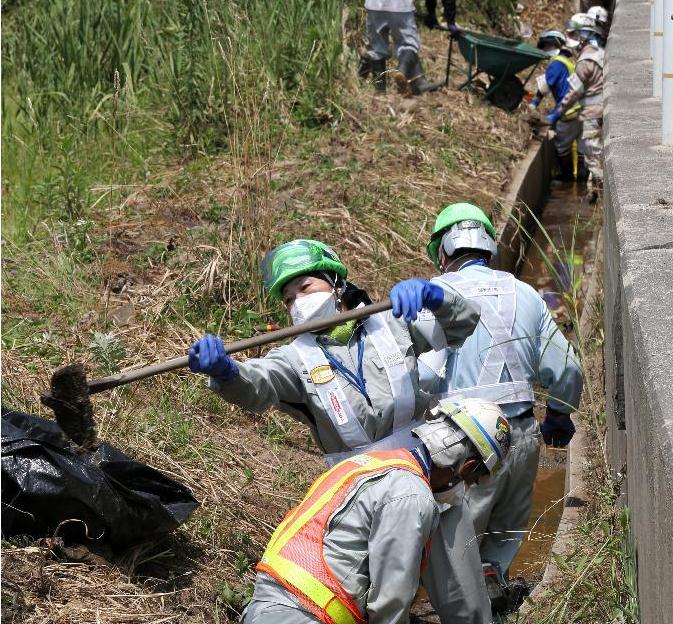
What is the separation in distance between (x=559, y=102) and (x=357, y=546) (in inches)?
393

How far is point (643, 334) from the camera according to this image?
324cm

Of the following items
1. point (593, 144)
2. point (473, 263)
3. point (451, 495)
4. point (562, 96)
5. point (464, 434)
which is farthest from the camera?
point (562, 96)

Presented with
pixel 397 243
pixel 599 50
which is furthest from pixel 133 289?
pixel 599 50

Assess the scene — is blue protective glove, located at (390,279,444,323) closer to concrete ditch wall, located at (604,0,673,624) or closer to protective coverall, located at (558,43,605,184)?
concrete ditch wall, located at (604,0,673,624)

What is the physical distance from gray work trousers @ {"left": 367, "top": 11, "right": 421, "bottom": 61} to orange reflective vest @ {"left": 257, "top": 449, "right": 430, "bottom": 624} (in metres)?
8.72

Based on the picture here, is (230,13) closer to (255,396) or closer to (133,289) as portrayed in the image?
(133,289)

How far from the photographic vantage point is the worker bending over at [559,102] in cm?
1315

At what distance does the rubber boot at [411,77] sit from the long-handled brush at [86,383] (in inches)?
298

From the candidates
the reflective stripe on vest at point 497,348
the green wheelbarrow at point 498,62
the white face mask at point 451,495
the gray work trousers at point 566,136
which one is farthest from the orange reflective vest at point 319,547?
the gray work trousers at point 566,136

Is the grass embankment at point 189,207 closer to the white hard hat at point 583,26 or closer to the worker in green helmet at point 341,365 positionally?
the worker in green helmet at point 341,365

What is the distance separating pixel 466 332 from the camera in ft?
15.4

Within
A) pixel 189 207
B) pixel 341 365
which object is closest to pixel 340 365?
pixel 341 365

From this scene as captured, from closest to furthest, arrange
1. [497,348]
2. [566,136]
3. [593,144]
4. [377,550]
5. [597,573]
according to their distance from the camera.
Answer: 1. [377,550]
2. [597,573]
3. [497,348]
4. [593,144]
5. [566,136]

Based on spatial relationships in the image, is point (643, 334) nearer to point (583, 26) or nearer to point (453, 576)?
point (453, 576)
